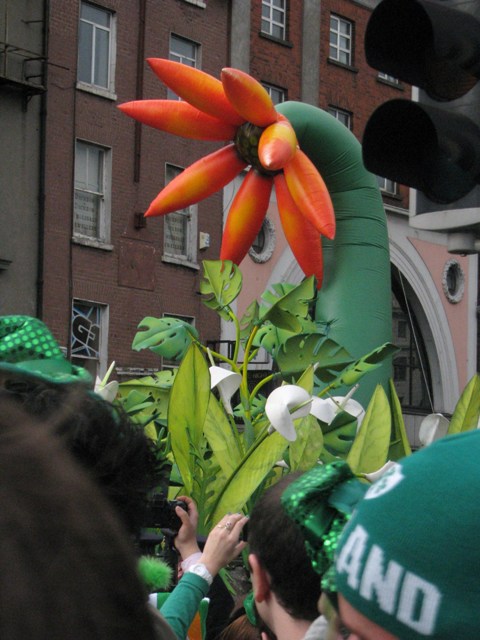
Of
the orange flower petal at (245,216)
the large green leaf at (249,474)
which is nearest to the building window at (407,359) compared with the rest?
the orange flower petal at (245,216)

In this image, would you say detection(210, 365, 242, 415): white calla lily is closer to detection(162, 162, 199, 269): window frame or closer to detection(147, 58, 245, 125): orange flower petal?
detection(147, 58, 245, 125): orange flower petal

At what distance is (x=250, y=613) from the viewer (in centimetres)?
273

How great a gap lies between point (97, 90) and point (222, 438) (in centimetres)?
1452

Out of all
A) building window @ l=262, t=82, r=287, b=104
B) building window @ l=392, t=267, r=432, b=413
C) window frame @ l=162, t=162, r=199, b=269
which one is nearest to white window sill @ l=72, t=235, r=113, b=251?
window frame @ l=162, t=162, r=199, b=269

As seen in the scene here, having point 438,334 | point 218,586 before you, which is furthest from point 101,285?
point 218,586

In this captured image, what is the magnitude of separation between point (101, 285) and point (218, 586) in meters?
15.2

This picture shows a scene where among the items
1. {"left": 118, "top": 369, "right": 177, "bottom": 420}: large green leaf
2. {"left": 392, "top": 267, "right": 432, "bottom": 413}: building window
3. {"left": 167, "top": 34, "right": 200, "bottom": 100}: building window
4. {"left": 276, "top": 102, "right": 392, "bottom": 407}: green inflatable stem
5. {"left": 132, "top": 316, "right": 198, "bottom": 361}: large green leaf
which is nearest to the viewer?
{"left": 118, "top": 369, "right": 177, "bottom": 420}: large green leaf

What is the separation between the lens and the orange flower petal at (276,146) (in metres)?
6.80

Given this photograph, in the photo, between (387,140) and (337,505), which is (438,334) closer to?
(387,140)

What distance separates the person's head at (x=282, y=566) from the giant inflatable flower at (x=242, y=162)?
4.76 metres

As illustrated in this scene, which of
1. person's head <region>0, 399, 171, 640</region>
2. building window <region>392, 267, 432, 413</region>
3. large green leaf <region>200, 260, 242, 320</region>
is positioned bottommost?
building window <region>392, 267, 432, 413</region>

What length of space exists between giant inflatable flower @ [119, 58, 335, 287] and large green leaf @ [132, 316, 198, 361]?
4.42ft

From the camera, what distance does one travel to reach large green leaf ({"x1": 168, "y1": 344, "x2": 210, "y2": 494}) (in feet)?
15.2

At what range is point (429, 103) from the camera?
11.4 ft
